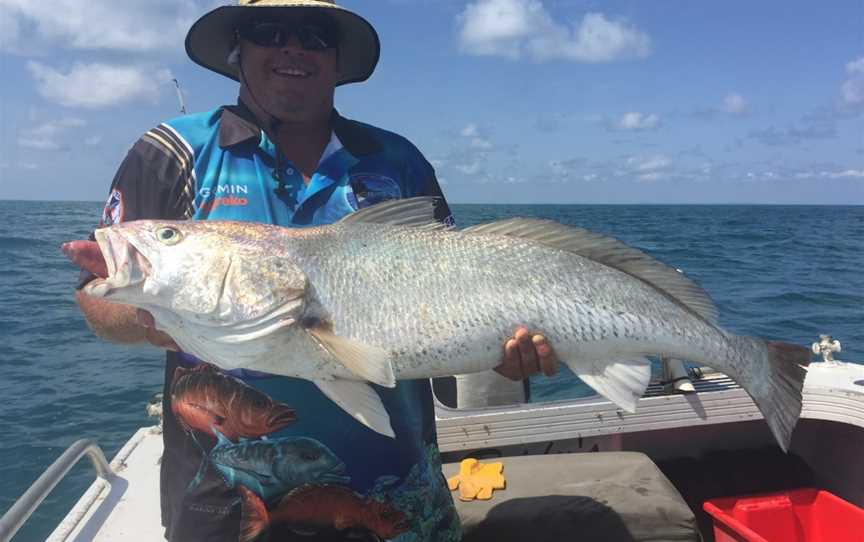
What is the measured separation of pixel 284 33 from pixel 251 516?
178 centimetres

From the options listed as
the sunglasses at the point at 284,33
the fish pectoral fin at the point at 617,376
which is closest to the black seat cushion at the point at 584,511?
the fish pectoral fin at the point at 617,376

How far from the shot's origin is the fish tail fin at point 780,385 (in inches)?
104

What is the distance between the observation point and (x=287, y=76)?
2492 millimetres

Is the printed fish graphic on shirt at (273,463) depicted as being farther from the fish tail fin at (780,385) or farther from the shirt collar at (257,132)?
the fish tail fin at (780,385)

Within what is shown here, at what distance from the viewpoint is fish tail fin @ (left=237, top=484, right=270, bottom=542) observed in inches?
89.5

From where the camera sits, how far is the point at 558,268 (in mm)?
2428

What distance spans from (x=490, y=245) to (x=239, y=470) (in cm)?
120

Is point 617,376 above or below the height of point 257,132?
below

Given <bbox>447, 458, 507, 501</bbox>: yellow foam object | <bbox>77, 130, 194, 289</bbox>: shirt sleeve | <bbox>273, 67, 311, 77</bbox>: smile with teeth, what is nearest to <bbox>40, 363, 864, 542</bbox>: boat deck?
<bbox>447, 458, 507, 501</bbox>: yellow foam object

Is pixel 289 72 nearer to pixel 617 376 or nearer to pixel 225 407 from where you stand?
pixel 225 407

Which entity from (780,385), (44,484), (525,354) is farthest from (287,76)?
(780,385)

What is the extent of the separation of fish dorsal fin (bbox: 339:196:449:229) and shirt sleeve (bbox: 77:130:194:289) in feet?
1.99

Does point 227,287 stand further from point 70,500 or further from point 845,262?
point 845,262

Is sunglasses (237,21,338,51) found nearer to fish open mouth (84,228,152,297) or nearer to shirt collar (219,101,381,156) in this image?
shirt collar (219,101,381,156)
